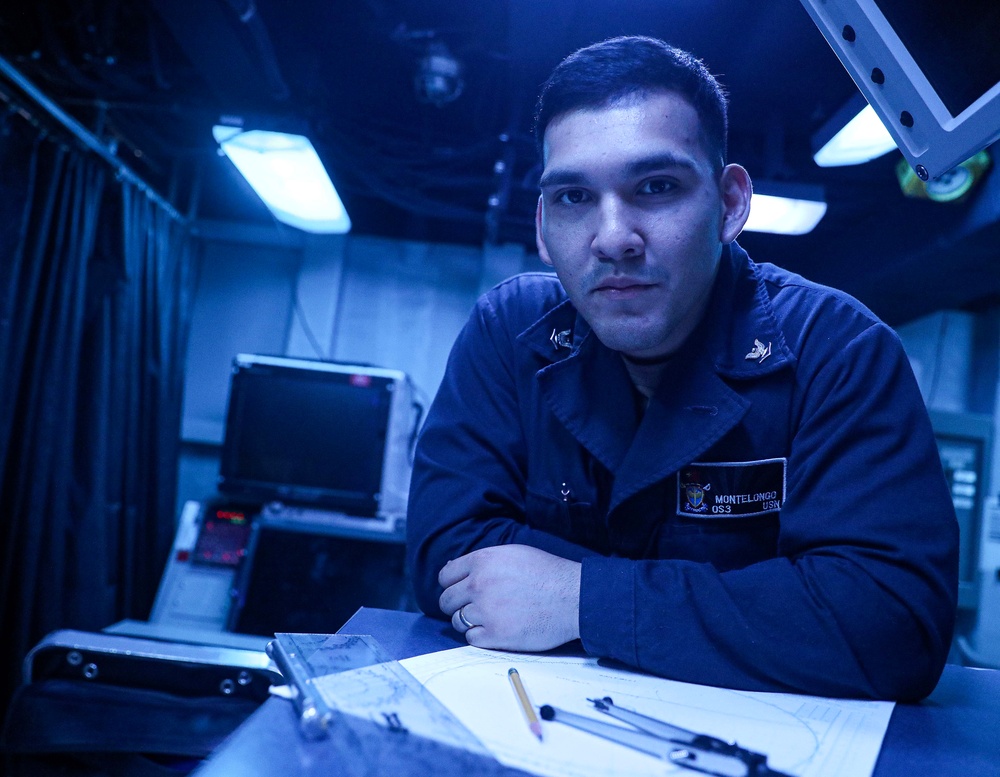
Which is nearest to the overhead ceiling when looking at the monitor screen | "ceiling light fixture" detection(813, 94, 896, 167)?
"ceiling light fixture" detection(813, 94, 896, 167)

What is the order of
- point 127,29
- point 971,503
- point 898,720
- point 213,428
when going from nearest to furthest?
point 898,720
point 127,29
point 971,503
point 213,428

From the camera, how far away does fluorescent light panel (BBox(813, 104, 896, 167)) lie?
7.09 ft

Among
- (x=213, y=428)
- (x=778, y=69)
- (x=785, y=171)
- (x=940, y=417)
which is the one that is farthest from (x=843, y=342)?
(x=213, y=428)

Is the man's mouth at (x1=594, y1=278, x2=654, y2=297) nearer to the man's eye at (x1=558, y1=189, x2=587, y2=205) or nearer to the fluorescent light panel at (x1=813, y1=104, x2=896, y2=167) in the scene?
the man's eye at (x1=558, y1=189, x2=587, y2=205)

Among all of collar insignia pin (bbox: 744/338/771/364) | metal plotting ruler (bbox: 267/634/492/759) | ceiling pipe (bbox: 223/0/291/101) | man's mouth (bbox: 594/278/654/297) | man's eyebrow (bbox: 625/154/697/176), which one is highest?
ceiling pipe (bbox: 223/0/291/101)

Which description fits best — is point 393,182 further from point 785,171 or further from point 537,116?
point 537,116

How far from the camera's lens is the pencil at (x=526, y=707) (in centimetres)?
48

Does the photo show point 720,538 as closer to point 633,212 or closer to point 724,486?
point 724,486

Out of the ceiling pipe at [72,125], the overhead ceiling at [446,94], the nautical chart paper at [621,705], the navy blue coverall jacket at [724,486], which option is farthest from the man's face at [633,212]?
the ceiling pipe at [72,125]

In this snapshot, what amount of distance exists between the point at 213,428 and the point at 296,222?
50.5 inches

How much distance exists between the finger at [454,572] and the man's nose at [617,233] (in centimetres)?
43

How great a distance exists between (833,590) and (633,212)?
0.51 meters

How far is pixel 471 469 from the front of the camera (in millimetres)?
991

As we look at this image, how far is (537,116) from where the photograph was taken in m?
1.05
